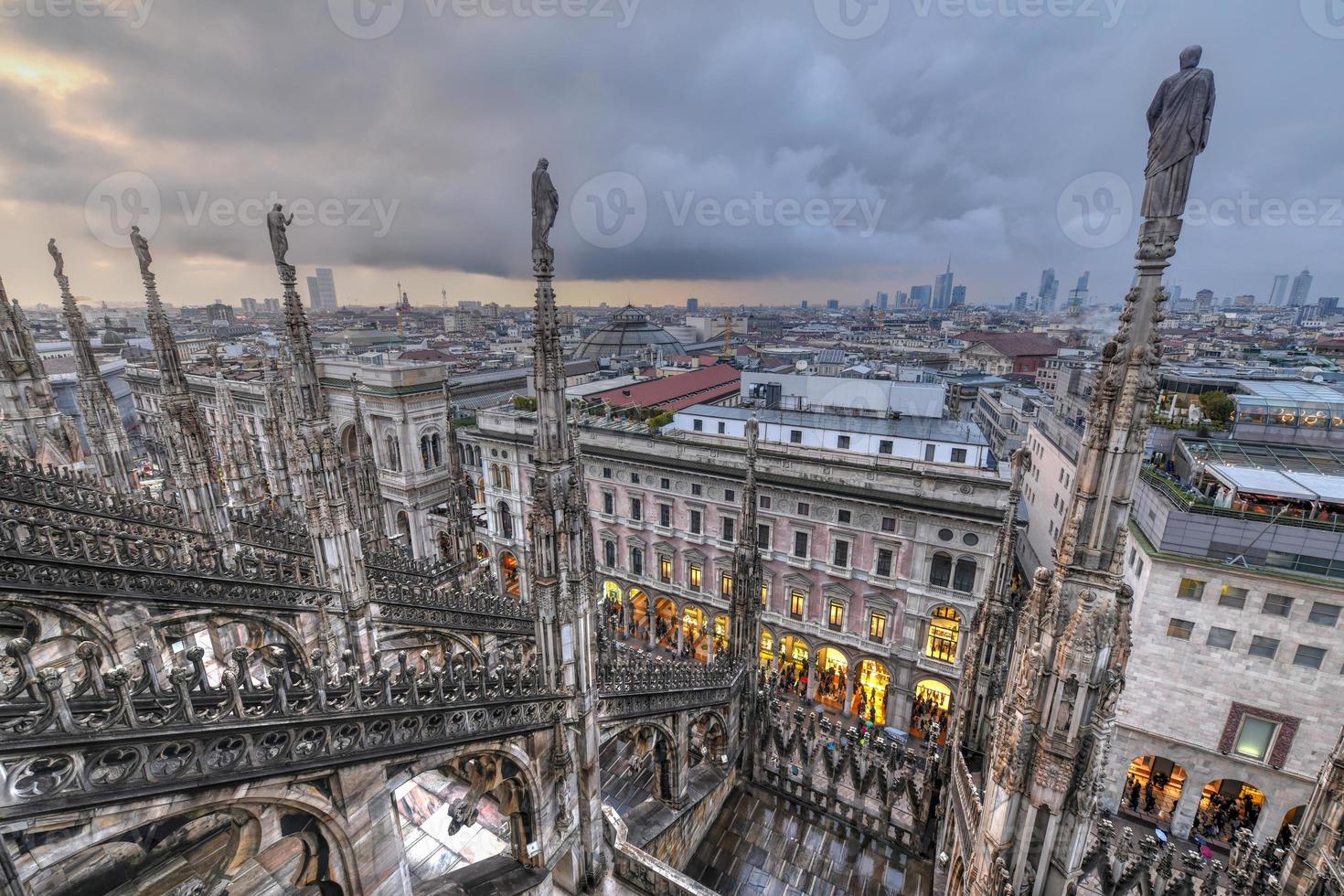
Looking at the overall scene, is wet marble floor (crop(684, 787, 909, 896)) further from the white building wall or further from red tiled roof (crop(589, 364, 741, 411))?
red tiled roof (crop(589, 364, 741, 411))

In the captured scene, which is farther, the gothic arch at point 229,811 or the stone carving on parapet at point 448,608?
the stone carving on parapet at point 448,608

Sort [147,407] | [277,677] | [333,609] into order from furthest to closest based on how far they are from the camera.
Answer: [147,407] < [333,609] < [277,677]

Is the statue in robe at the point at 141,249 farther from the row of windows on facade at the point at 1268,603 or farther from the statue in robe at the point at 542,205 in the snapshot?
the row of windows on facade at the point at 1268,603

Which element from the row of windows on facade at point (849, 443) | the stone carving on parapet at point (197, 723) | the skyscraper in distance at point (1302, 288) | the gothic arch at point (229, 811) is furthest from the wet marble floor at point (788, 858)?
the skyscraper in distance at point (1302, 288)

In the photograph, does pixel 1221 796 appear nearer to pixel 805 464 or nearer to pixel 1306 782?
pixel 1306 782

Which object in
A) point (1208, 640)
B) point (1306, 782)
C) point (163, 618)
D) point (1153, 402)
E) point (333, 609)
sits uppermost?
point (1153, 402)

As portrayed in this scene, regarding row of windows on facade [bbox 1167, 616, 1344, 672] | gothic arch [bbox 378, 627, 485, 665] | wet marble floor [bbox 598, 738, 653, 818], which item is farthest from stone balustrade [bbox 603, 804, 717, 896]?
row of windows on facade [bbox 1167, 616, 1344, 672]

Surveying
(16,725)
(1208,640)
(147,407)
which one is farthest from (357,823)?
(147,407)
